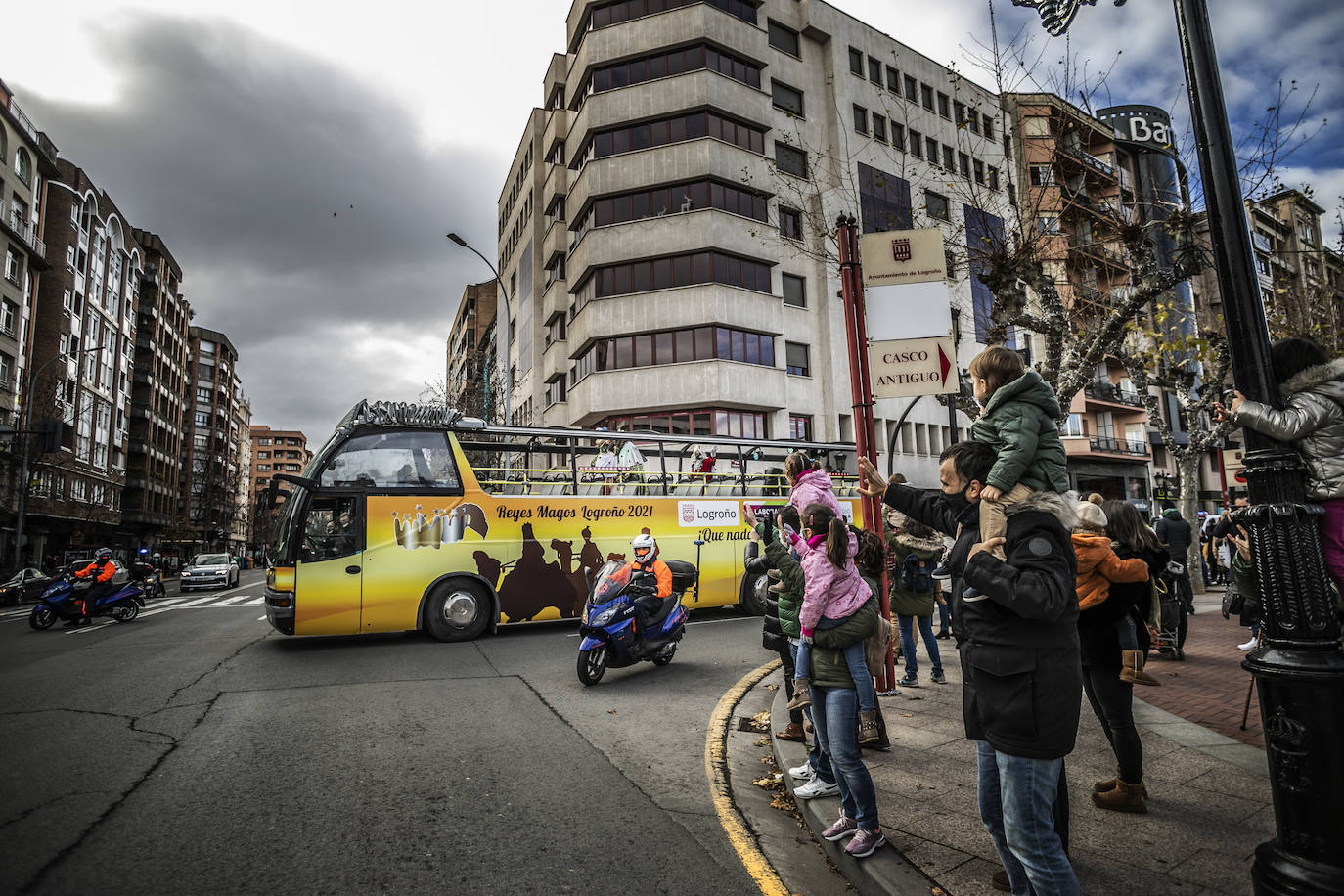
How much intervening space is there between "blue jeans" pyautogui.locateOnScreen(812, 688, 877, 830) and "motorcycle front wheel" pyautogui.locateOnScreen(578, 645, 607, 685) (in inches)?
166

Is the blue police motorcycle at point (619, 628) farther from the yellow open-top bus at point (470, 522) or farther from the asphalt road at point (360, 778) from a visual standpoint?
the yellow open-top bus at point (470, 522)

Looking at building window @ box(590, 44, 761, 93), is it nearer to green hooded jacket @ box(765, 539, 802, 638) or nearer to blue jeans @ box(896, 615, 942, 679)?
blue jeans @ box(896, 615, 942, 679)

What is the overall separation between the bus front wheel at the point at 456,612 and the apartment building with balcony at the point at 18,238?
37.5 m

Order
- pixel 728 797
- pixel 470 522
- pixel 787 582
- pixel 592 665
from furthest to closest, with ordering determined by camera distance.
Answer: pixel 470 522, pixel 592 665, pixel 787 582, pixel 728 797

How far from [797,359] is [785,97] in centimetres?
1214

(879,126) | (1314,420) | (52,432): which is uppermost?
(879,126)

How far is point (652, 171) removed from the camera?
29391 mm

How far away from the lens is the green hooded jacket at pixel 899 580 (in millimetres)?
6865

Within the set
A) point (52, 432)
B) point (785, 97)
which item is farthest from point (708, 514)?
point (785, 97)

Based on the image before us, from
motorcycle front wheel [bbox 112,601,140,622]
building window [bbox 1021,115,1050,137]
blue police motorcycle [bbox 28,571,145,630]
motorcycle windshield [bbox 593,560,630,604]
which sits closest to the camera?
motorcycle windshield [bbox 593,560,630,604]

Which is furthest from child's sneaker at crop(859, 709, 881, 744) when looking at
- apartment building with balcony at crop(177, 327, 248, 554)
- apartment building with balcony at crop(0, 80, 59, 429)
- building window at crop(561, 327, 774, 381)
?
apartment building with balcony at crop(177, 327, 248, 554)

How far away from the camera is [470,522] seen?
11.2m

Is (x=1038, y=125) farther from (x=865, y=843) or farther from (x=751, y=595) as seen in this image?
(x=865, y=843)

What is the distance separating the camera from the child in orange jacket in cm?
399
